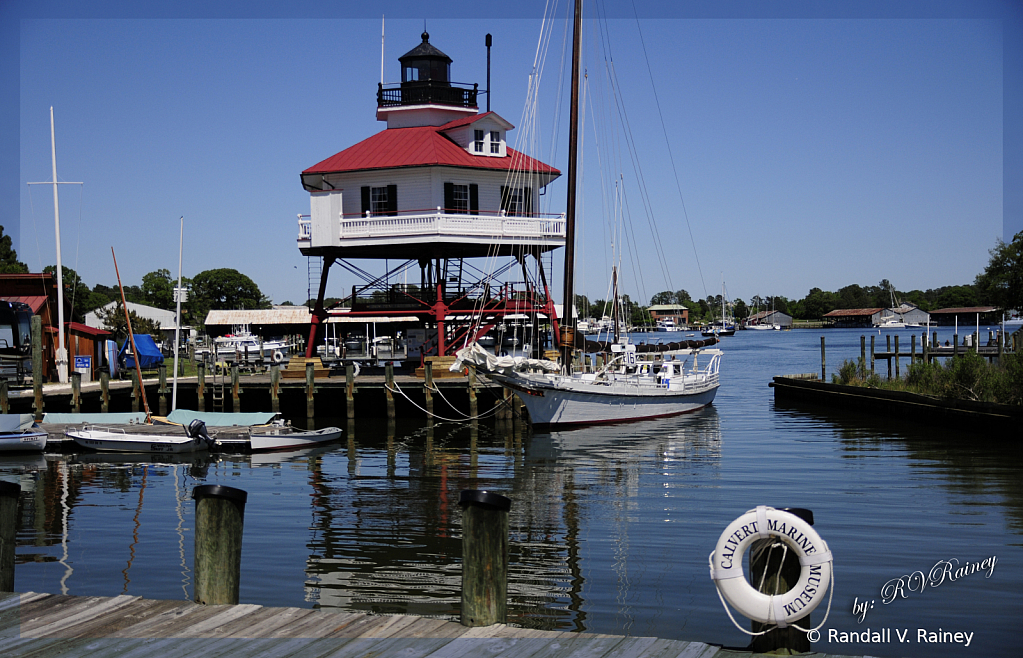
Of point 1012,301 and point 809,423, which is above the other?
point 1012,301

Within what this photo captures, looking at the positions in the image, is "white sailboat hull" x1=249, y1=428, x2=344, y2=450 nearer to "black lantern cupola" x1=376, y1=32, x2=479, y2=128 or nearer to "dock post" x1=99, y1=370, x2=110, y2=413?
"dock post" x1=99, y1=370, x2=110, y2=413

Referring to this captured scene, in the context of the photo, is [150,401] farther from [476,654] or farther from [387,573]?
[476,654]

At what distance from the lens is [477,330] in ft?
131

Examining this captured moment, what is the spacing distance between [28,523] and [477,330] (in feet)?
75.2

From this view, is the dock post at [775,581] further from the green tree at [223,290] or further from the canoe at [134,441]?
the green tree at [223,290]

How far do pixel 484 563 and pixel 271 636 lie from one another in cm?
192

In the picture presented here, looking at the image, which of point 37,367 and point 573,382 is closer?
point 573,382

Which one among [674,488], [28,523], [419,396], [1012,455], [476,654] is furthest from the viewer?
[419,396]

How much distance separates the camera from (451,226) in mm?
40000

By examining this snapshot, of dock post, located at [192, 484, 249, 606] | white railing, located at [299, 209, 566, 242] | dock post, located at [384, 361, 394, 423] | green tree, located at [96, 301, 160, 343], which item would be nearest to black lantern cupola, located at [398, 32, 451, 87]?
white railing, located at [299, 209, 566, 242]

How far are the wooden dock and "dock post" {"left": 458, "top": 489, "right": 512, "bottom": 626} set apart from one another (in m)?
0.14

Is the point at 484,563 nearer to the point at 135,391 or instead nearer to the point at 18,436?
the point at 18,436

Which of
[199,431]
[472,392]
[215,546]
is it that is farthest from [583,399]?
[215,546]

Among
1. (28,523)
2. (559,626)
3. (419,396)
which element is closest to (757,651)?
(559,626)
